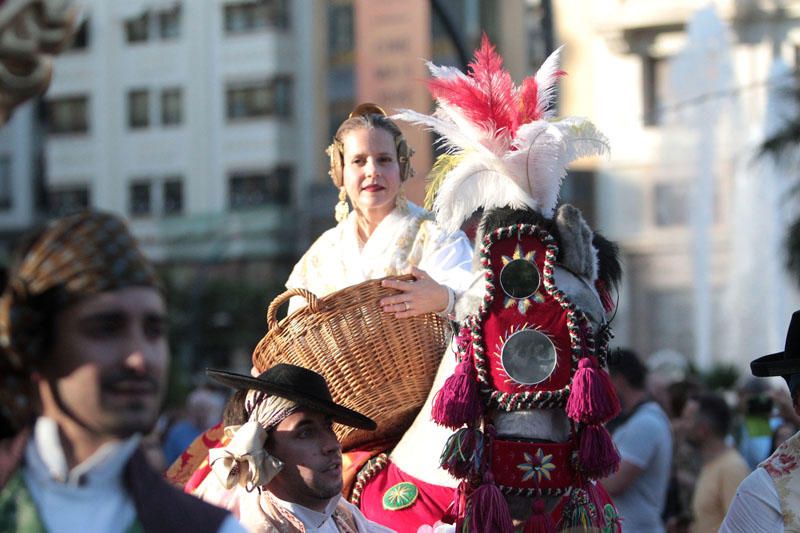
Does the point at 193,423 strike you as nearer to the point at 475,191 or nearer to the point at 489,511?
the point at 475,191

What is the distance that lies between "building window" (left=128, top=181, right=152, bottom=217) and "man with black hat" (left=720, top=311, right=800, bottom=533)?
132 feet

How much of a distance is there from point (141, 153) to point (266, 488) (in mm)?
40365

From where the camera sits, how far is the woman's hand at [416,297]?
16.1ft

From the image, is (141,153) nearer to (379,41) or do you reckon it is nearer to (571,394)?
(379,41)

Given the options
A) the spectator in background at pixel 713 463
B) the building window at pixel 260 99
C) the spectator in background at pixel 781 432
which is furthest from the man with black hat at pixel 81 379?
the building window at pixel 260 99

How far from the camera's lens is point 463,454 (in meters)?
4.43

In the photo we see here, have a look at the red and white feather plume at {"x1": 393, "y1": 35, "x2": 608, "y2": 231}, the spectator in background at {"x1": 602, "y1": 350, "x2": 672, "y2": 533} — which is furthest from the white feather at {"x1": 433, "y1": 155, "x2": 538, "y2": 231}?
the spectator in background at {"x1": 602, "y1": 350, "x2": 672, "y2": 533}

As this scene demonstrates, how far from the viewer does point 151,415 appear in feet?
8.87

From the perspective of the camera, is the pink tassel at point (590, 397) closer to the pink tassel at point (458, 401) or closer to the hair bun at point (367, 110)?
the pink tassel at point (458, 401)

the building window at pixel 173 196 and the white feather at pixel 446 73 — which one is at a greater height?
the white feather at pixel 446 73

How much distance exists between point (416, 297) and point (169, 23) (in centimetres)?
3999

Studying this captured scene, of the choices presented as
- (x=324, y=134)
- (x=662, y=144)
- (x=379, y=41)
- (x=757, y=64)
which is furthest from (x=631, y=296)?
(x=379, y=41)

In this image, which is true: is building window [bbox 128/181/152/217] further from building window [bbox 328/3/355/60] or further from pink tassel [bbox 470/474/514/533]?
pink tassel [bbox 470/474/514/533]

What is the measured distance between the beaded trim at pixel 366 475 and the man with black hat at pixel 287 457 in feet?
2.15
